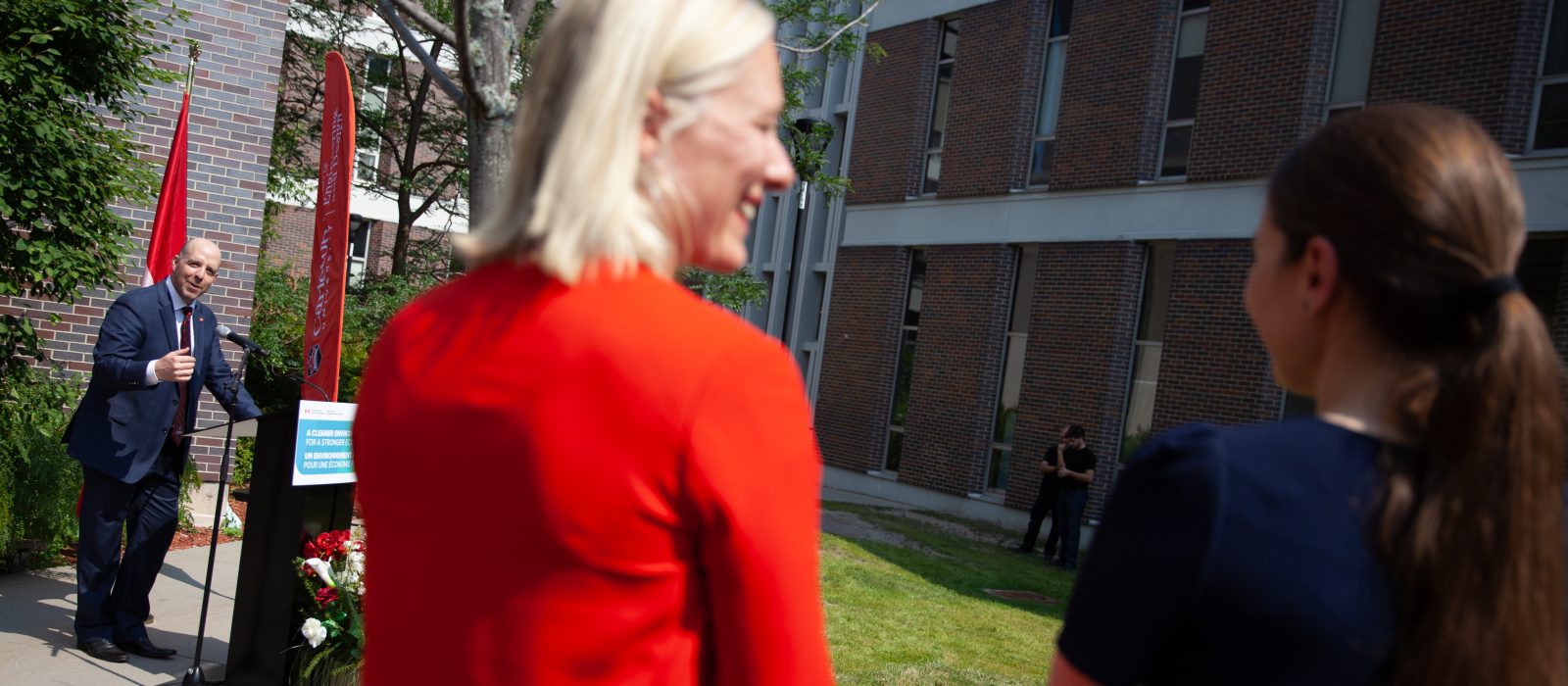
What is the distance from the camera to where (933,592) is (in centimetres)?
1207

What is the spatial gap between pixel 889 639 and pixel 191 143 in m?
7.51

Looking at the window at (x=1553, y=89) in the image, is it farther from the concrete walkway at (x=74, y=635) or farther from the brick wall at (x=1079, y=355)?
the concrete walkway at (x=74, y=635)

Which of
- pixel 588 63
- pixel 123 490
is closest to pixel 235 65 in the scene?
pixel 123 490

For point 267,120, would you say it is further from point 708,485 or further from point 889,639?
point 708,485

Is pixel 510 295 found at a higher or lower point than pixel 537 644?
higher

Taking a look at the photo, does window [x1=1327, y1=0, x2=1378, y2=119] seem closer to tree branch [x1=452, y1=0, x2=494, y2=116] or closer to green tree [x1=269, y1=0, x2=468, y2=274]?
green tree [x1=269, y1=0, x2=468, y2=274]

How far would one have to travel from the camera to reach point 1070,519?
16.2 m

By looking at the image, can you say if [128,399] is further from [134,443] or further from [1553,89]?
[1553,89]

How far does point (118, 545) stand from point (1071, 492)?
41.0 feet

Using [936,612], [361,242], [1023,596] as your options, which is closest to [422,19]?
[936,612]

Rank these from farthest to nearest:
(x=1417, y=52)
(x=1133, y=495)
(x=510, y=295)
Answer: (x=1417, y=52), (x=1133, y=495), (x=510, y=295)

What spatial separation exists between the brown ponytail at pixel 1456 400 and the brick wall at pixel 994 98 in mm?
19850

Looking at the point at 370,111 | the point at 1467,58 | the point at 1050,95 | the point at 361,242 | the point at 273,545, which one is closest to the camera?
the point at 273,545

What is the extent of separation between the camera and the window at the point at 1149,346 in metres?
18.5
